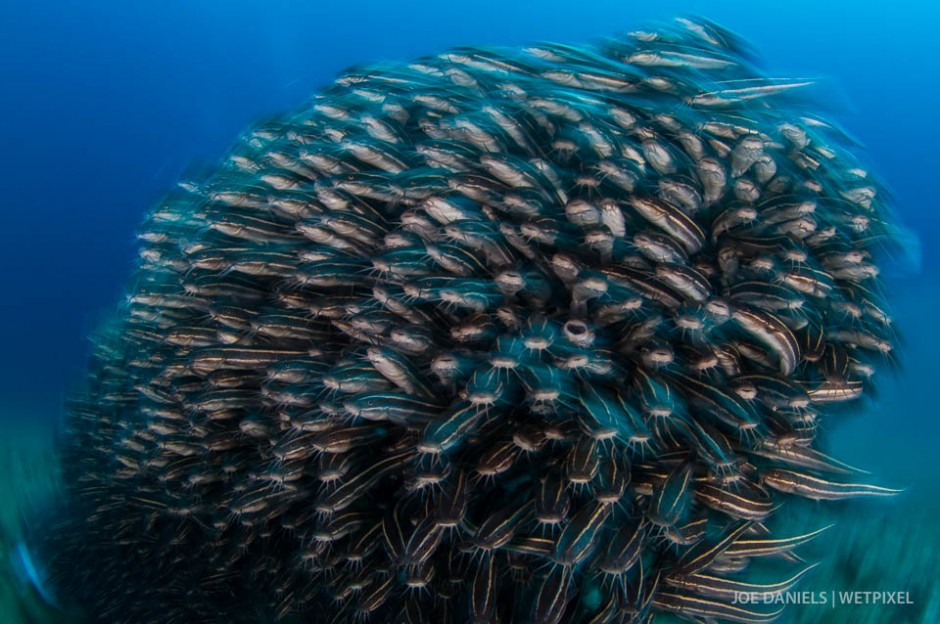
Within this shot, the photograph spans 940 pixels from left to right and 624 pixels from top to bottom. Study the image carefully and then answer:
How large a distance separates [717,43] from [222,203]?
14.7 feet

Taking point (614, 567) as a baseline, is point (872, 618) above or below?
below

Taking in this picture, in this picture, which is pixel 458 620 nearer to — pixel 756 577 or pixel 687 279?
pixel 756 577

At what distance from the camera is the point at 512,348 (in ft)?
11.6

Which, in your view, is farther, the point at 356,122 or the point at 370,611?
the point at 356,122

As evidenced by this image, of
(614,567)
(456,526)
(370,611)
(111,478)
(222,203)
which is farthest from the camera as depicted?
(111,478)

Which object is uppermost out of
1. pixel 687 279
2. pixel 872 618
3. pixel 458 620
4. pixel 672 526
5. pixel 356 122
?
pixel 356 122

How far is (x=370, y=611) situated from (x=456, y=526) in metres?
0.94

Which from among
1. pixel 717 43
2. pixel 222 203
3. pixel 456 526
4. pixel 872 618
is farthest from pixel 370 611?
pixel 717 43

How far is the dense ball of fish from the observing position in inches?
150

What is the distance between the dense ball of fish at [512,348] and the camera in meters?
3.81

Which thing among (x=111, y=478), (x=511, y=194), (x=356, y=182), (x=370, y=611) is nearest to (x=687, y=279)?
(x=511, y=194)

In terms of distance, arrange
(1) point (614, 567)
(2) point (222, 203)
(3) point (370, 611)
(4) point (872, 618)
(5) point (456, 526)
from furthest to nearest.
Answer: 1. (2) point (222, 203)
2. (4) point (872, 618)
3. (3) point (370, 611)
4. (5) point (456, 526)
5. (1) point (614, 567)

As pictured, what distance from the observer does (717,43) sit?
18.5ft

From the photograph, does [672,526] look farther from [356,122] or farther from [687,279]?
[356,122]
